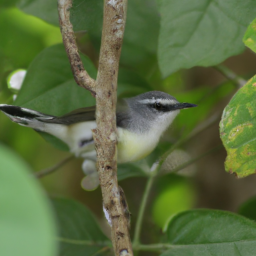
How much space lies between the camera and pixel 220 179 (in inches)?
75.5

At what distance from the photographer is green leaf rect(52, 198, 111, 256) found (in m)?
1.10

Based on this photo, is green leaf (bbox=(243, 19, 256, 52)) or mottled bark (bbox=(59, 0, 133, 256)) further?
green leaf (bbox=(243, 19, 256, 52))

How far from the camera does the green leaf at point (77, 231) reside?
1.10 meters

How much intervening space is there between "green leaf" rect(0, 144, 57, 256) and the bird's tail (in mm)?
699

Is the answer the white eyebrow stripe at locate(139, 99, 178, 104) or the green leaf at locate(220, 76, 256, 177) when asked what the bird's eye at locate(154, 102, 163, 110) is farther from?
the green leaf at locate(220, 76, 256, 177)

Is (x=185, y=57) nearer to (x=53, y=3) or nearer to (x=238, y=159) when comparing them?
(x=238, y=159)

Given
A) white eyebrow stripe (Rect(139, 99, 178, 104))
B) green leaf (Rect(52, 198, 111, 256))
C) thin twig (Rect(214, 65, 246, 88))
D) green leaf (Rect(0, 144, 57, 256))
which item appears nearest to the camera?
green leaf (Rect(0, 144, 57, 256))

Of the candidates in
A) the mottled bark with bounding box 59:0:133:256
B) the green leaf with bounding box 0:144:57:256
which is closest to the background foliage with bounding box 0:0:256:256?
the green leaf with bounding box 0:144:57:256

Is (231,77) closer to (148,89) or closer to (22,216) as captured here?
(148,89)

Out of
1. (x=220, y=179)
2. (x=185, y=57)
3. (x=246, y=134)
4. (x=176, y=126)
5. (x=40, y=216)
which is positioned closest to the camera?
(x=40, y=216)

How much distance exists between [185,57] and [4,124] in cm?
101

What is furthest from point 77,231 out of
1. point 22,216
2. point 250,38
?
point 22,216

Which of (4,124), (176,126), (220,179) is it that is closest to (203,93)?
(176,126)

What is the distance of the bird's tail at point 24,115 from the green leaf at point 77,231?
0.97 ft
